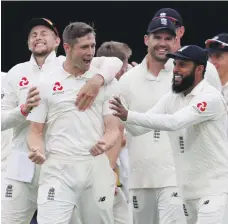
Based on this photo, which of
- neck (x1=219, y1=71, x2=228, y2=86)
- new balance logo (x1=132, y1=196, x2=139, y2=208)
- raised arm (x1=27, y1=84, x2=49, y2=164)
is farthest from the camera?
neck (x1=219, y1=71, x2=228, y2=86)

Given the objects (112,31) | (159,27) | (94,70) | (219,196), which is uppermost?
(112,31)

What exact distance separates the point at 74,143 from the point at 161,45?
142 cm

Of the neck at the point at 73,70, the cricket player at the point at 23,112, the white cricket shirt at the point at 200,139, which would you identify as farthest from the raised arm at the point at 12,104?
the white cricket shirt at the point at 200,139

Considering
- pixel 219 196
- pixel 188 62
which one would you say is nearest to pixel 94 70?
pixel 188 62

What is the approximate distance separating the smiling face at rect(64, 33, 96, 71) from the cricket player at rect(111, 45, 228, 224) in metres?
0.54

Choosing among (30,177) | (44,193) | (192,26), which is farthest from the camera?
(192,26)

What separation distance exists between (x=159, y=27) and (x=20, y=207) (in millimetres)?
1829

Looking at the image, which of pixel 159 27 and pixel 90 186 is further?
pixel 159 27

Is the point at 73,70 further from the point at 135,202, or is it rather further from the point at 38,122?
the point at 135,202

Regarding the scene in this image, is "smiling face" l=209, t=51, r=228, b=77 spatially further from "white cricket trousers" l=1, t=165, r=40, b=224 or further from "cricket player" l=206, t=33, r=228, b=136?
"white cricket trousers" l=1, t=165, r=40, b=224

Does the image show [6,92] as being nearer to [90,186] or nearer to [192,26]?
[90,186]

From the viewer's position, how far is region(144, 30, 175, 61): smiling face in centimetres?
940

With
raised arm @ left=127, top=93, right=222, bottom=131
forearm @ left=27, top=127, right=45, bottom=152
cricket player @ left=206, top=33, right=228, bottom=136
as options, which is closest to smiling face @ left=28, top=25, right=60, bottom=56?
forearm @ left=27, top=127, right=45, bottom=152

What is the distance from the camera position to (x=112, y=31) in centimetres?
1383
